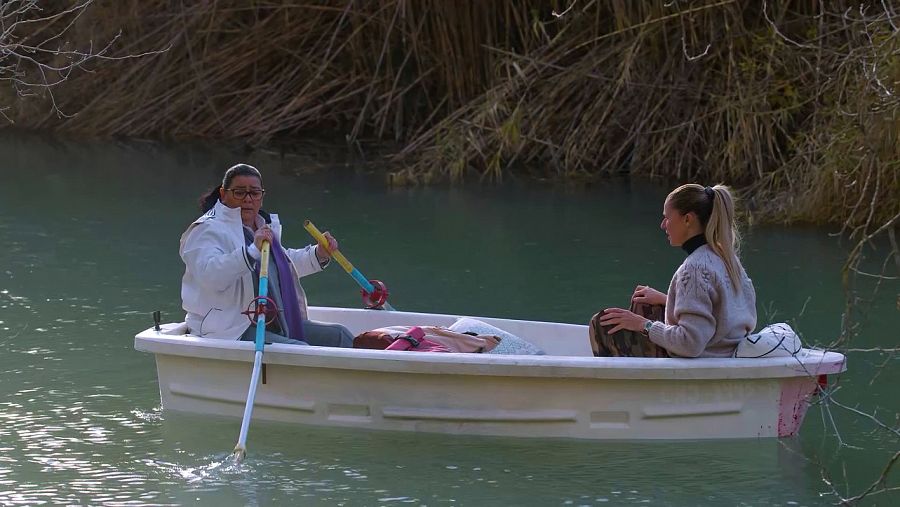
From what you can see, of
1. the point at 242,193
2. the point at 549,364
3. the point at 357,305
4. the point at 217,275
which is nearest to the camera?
the point at 549,364

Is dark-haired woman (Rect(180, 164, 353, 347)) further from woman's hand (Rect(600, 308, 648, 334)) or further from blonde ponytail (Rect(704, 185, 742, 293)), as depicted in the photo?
blonde ponytail (Rect(704, 185, 742, 293))

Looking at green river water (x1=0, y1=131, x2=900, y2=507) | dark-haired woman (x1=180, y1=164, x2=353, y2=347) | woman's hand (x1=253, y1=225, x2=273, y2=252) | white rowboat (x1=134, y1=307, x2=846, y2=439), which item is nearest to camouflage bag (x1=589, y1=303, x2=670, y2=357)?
white rowboat (x1=134, y1=307, x2=846, y2=439)

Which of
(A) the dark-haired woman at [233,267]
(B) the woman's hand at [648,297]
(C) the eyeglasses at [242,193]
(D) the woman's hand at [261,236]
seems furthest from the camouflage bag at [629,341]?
(C) the eyeglasses at [242,193]

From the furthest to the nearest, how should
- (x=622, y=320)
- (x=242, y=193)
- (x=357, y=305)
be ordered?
(x=357, y=305)
(x=242, y=193)
(x=622, y=320)

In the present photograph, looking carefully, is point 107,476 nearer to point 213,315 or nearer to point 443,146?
point 213,315

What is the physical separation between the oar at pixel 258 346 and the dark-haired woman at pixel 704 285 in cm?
134

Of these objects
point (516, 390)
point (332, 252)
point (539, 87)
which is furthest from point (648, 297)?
point (539, 87)

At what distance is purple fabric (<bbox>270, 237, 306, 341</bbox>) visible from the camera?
5723 millimetres

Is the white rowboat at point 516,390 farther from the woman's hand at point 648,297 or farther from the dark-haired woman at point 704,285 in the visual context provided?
the woman's hand at point 648,297

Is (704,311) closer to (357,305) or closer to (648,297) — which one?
(648,297)

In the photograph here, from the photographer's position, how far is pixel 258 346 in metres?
5.34

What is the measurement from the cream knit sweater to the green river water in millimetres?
417

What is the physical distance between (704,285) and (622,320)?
1.26 feet

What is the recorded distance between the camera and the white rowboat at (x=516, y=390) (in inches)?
205
